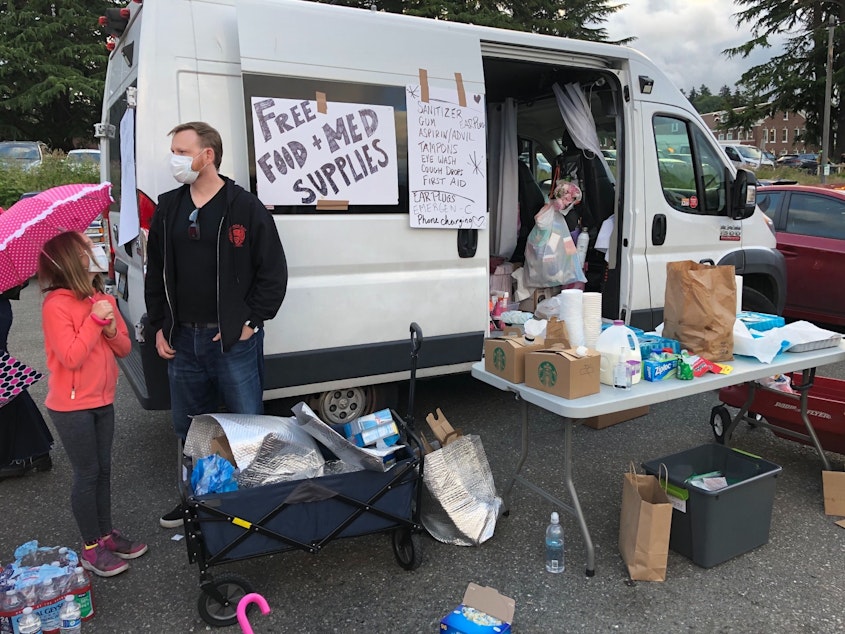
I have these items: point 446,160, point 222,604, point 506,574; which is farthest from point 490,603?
point 446,160

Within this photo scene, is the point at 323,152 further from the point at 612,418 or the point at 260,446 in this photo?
the point at 612,418

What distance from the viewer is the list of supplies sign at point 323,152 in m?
3.23

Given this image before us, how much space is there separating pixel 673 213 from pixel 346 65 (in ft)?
8.35

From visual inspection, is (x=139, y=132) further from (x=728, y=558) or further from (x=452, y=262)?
(x=728, y=558)

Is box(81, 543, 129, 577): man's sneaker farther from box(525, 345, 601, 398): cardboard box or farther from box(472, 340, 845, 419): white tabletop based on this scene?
box(525, 345, 601, 398): cardboard box

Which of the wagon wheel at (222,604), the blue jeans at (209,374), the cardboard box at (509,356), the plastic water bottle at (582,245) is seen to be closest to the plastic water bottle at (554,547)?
the cardboard box at (509,356)

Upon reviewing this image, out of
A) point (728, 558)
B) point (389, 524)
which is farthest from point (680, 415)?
point (389, 524)

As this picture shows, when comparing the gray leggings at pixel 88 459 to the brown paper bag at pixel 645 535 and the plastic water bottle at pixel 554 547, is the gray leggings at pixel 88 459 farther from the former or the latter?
the brown paper bag at pixel 645 535

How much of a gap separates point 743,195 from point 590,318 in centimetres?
254

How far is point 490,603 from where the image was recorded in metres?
2.31

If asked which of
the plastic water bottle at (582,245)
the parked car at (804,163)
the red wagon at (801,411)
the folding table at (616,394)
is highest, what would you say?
the parked car at (804,163)

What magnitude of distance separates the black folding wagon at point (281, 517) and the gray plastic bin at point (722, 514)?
1.19 meters

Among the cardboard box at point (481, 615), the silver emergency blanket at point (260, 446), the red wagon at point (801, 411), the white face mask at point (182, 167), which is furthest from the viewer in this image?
the red wagon at point (801, 411)

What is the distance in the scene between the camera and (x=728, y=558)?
2.91m
